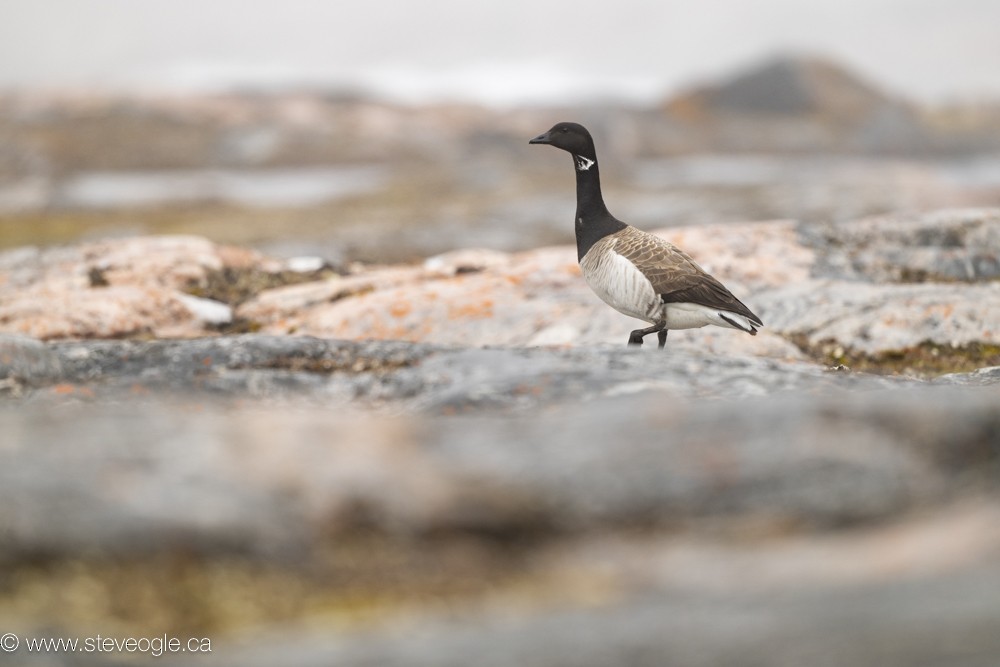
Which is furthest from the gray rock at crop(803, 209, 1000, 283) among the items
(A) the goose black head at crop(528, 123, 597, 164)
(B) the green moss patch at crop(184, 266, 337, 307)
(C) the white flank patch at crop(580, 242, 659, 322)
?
(B) the green moss patch at crop(184, 266, 337, 307)

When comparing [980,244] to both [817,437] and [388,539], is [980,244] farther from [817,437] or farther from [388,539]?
[388,539]

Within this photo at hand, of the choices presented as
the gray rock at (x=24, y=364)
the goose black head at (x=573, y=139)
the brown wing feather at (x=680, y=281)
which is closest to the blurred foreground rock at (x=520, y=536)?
the gray rock at (x=24, y=364)

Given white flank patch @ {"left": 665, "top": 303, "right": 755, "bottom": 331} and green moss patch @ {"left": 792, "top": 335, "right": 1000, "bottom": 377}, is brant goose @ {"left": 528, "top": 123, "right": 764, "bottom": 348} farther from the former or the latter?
green moss patch @ {"left": 792, "top": 335, "right": 1000, "bottom": 377}

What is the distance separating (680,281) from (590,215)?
274 centimetres

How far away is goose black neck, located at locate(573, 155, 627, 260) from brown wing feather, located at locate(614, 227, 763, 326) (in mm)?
1226

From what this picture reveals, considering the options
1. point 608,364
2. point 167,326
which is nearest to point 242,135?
point 167,326

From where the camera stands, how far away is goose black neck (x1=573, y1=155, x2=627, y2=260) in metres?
13.8

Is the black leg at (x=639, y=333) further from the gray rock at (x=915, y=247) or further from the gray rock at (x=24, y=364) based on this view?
the gray rock at (x=24, y=364)

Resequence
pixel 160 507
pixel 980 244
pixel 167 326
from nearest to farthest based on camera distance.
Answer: pixel 160 507, pixel 167 326, pixel 980 244

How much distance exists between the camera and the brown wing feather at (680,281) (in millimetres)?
12031

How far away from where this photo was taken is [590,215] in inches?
561

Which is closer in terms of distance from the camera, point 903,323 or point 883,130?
point 903,323

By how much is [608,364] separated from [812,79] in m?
163

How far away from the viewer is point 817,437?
523cm
